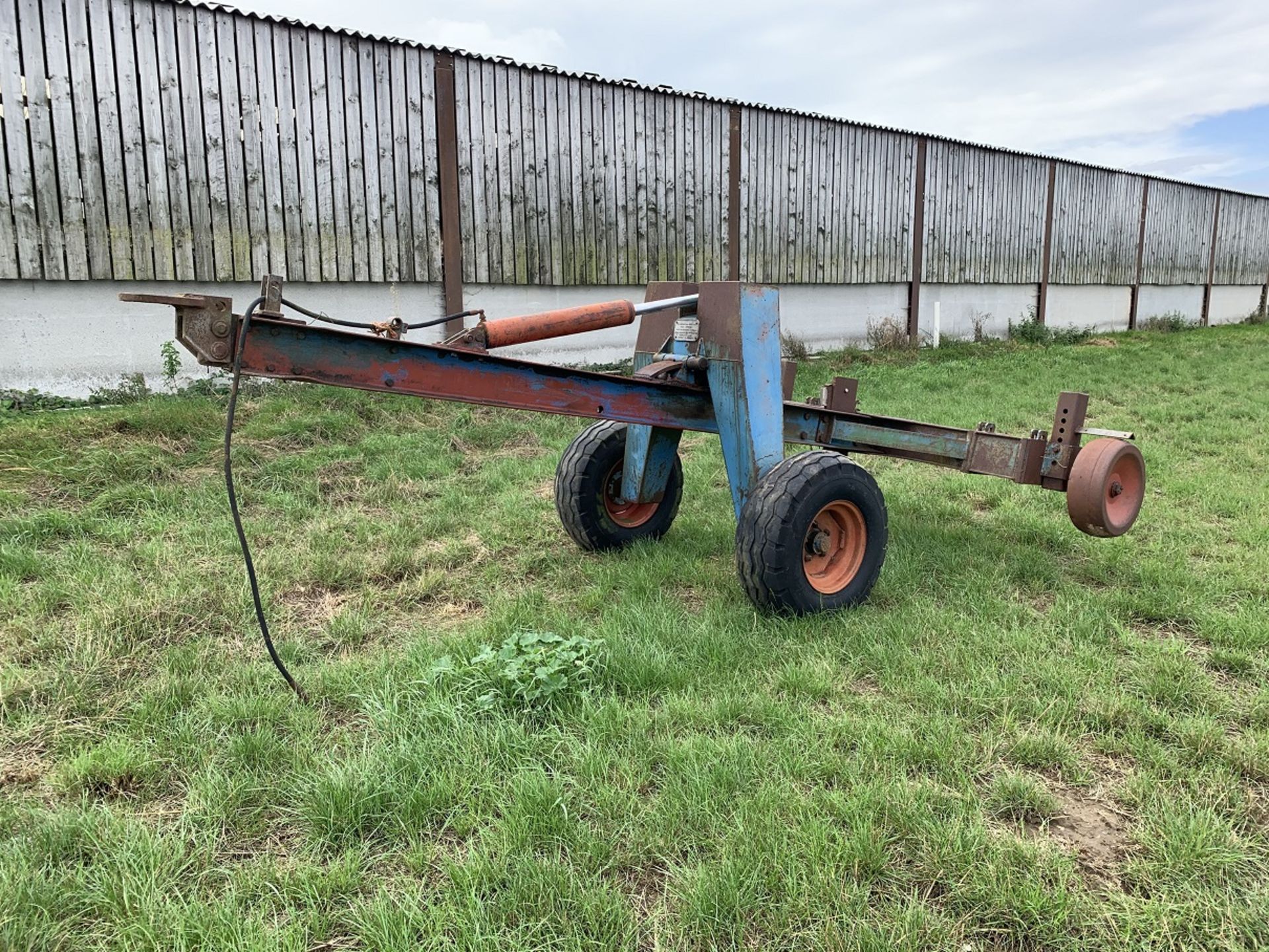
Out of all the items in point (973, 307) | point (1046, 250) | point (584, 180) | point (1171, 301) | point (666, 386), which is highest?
point (584, 180)

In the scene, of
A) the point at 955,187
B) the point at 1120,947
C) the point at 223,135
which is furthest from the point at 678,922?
the point at 955,187

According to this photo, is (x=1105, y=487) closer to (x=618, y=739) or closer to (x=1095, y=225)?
(x=618, y=739)

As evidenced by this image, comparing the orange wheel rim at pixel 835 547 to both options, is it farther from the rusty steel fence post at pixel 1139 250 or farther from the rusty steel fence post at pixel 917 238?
the rusty steel fence post at pixel 1139 250

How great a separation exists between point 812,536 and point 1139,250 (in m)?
18.9

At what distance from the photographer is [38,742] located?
242 centimetres

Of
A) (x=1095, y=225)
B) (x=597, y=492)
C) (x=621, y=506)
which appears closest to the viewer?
(x=597, y=492)

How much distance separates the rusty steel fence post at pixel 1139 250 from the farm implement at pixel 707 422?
17389mm

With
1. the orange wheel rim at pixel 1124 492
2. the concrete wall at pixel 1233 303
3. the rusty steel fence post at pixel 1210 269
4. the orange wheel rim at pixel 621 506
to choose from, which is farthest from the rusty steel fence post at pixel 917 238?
the concrete wall at pixel 1233 303

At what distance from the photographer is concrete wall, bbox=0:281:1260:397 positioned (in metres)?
6.54

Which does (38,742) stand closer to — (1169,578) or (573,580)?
(573,580)

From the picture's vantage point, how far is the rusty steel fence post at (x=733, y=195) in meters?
10.4

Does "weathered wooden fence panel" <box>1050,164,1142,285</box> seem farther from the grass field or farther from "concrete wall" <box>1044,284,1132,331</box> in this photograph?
the grass field

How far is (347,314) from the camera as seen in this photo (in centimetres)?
793

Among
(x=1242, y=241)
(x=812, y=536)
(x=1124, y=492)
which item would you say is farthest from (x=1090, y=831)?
(x=1242, y=241)
